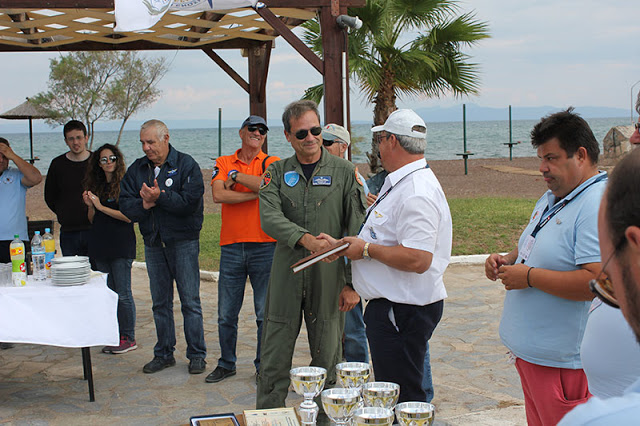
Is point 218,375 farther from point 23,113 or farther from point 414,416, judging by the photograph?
point 23,113

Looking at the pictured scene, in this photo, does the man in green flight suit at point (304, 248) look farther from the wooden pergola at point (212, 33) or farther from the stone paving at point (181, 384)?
the wooden pergola at point (212, 33)

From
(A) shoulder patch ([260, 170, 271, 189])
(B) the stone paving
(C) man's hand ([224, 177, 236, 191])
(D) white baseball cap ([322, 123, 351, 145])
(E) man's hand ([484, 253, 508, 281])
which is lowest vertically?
(B) the stone paving

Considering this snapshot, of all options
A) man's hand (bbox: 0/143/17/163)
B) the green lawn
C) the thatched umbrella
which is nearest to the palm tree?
the green lawn

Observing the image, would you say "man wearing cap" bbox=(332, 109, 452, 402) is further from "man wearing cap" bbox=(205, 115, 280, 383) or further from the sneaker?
the sneaker

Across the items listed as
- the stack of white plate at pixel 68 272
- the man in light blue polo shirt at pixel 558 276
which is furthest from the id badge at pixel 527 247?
the stack of white plate at pixel 68 272

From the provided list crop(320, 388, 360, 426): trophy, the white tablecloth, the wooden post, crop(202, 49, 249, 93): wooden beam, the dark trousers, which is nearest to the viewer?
crop(320, 388, 360, 426): trophy

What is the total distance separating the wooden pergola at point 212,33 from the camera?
17.5 feet

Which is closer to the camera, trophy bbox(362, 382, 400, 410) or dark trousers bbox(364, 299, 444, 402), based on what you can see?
trophy bbox(362, 382, 400, 410)

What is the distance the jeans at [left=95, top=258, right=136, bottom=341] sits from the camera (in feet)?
19.6

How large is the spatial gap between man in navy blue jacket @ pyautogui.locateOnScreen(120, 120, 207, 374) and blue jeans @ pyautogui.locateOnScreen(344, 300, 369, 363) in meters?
1.28

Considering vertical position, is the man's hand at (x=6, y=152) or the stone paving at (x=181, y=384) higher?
the man's hand at (x=6, y=152)

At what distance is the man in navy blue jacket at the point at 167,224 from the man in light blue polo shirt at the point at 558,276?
317 cm

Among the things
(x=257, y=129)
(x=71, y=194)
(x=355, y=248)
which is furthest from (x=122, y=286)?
(x=355, y=248)

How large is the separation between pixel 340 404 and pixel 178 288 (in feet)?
11.4
